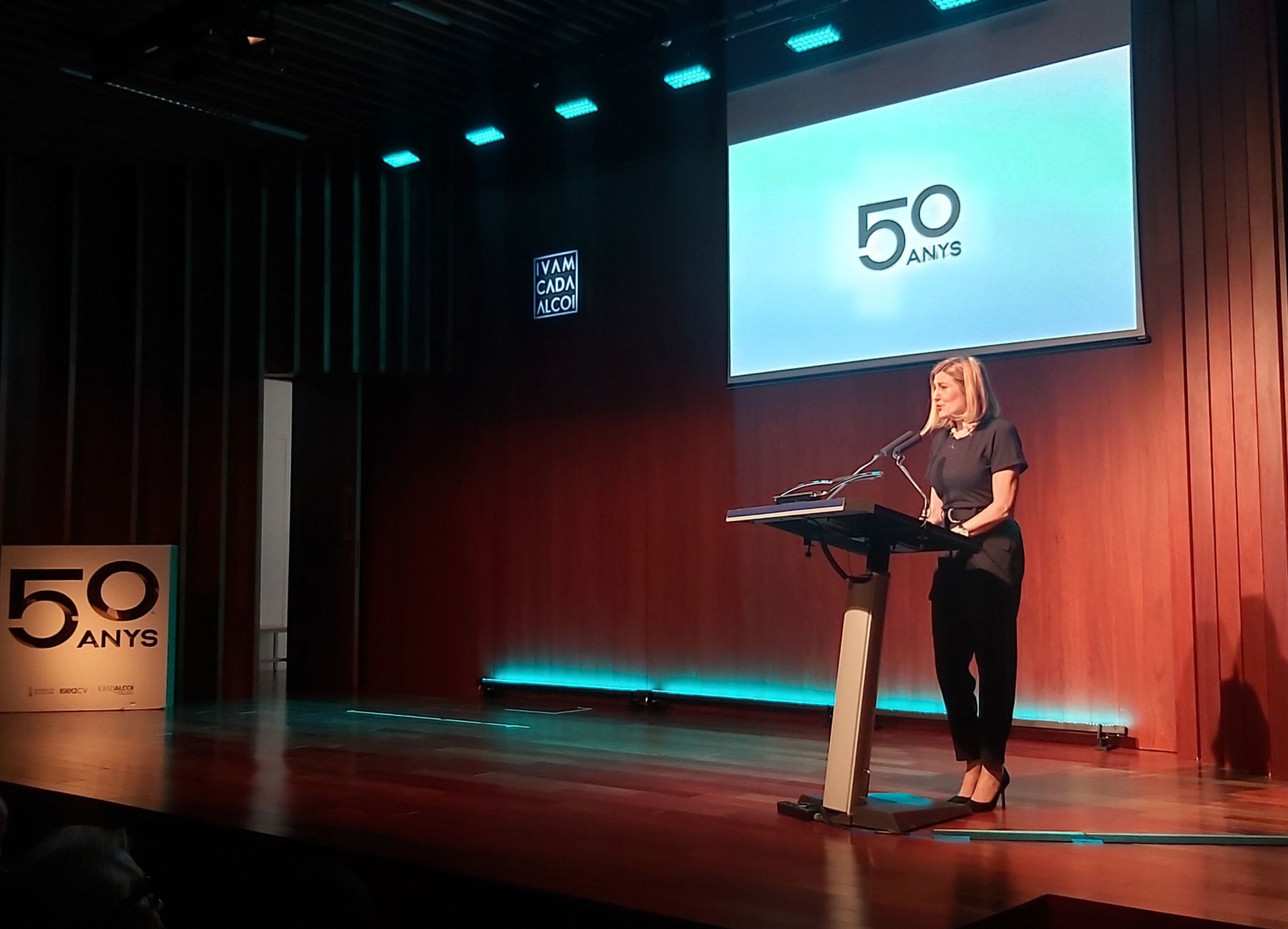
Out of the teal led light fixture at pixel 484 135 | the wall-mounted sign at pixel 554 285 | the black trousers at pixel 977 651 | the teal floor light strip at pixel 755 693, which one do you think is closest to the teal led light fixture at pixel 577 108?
the teal led light fixture at pixel 484 135

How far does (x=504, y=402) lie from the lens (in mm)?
6734

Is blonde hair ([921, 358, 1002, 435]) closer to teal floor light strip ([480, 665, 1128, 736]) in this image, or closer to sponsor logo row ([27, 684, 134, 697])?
teal floor light strip ([480, 665, 1128, 736])

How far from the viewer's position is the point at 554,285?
21.4 feet

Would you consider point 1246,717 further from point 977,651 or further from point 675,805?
point 675,805

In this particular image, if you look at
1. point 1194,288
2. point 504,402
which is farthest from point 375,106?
point 1194,288

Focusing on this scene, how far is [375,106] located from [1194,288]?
4.31m

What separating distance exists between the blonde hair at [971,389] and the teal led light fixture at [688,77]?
2796mm

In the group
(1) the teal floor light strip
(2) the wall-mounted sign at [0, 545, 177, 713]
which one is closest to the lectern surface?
(1) the teal floor light strip

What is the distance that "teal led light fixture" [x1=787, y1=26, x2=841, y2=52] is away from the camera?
520 cm

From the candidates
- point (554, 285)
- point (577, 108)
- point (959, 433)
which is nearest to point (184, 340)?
point (554, 285)

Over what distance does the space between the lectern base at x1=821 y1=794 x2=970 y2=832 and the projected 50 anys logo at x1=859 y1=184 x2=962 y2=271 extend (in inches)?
102

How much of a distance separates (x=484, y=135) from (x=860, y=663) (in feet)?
14.5

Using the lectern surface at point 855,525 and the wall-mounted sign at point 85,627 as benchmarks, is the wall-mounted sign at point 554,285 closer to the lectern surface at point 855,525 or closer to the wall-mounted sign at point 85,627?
the wall-mounted sign at point 85,627

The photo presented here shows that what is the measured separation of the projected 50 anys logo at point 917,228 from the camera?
4965 mm
